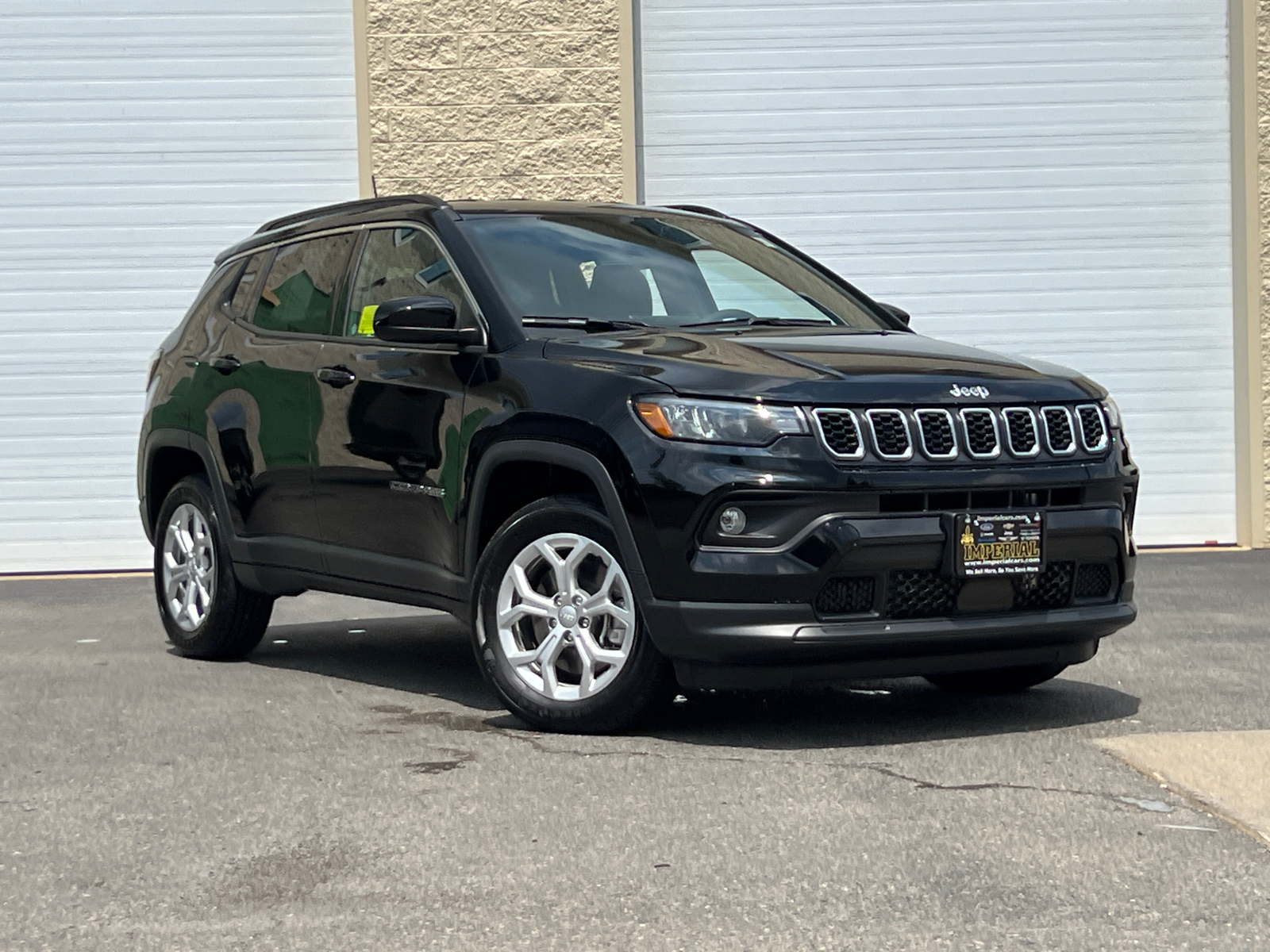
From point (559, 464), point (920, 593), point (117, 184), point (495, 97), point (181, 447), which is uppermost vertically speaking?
point (495, 97)

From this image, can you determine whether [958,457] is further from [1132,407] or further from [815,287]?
[1132,407]

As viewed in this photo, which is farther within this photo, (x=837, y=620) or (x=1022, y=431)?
(x=1022, y=431)

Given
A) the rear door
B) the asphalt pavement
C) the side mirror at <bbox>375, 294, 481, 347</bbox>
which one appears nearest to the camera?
the asphalt pavement

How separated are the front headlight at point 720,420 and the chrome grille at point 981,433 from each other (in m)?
0.55

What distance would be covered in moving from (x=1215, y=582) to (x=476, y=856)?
7649 millimetres

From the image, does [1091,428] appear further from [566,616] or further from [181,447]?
[181,447]

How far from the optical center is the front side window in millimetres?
6895

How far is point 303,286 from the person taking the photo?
25.6 ft

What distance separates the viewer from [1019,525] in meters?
5.94

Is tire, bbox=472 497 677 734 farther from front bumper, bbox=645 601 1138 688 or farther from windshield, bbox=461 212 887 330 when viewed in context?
windshield, bbox=461 212 887 330

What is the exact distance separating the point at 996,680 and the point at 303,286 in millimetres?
3050

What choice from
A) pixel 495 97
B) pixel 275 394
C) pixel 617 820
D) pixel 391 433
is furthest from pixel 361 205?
pixel 495 97

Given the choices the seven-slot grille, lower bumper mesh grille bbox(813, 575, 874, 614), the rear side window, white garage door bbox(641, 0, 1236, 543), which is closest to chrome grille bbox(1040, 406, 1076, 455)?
the seven-slot grille

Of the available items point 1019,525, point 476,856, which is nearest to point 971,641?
point 1019,525
